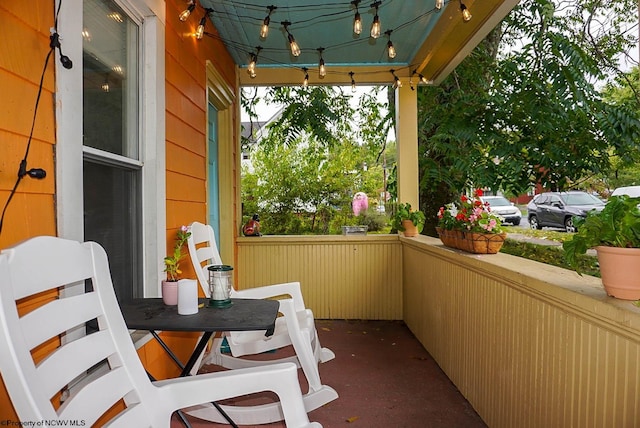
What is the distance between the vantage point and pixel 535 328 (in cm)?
156

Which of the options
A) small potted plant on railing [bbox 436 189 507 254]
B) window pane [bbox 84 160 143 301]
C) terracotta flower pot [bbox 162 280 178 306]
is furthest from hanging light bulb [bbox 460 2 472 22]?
terracotta flower pot [bbox 162 280 178 306]

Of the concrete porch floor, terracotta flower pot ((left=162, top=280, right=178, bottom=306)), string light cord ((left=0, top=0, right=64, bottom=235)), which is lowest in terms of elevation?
the concrete porch floor

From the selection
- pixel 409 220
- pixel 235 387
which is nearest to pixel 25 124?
pixel 235 387

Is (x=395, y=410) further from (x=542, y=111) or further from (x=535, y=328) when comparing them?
(x=542, y=111)

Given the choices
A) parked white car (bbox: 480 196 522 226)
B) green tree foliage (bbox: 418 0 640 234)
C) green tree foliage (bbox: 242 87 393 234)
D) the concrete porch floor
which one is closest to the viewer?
the concrete porch floor

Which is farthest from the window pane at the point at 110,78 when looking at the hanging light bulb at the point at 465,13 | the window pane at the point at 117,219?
the hanging light bulb at the point at 465,13

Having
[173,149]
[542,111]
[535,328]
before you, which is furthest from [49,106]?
[542,111]

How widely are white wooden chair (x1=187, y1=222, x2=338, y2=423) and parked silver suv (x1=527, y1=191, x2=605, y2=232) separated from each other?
1.77 metres

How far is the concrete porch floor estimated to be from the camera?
2111mm

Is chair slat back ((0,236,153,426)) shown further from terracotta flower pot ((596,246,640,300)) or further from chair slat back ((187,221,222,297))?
terracotta flower pot ((596,246,640,300))

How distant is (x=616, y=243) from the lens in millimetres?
1111

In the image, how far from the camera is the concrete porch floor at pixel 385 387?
2.11 m

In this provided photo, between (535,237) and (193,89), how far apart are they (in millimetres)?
2691

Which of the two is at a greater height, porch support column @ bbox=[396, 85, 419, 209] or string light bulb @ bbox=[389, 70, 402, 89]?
string light bulb @ bbox=[389, 70, 402, 89]
